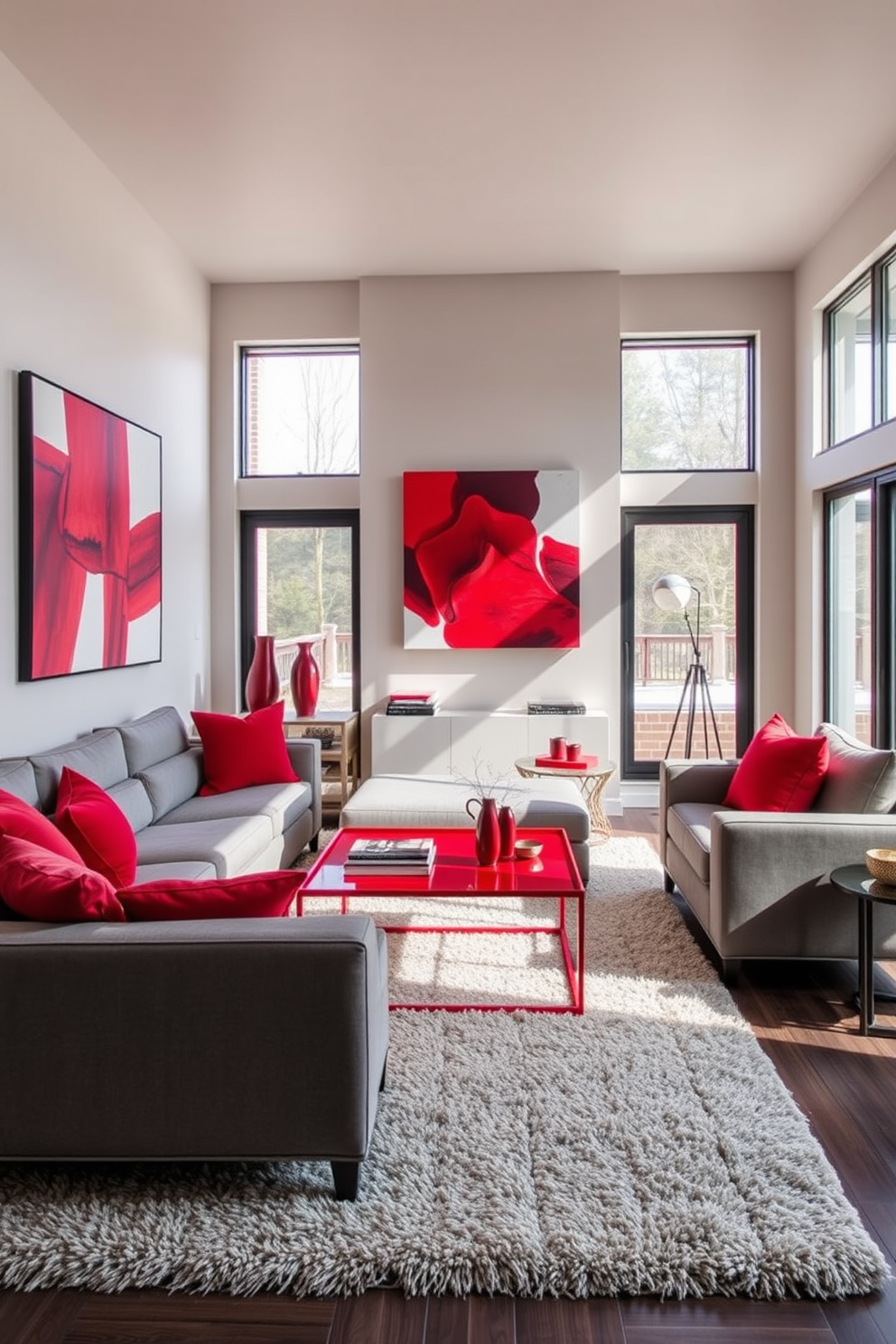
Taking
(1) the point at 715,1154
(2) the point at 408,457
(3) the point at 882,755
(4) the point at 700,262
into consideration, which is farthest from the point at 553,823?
(4) the point at 700,262

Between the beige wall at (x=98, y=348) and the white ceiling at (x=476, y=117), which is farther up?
the white ceiling at (x=476, y=117)

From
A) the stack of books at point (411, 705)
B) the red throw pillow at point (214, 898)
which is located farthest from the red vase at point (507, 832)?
the stack of books at point (411, 705)

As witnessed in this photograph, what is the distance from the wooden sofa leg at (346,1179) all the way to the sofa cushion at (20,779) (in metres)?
1.71

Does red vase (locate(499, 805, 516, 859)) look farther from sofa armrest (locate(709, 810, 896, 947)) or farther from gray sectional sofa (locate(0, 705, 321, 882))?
gray sectional sofa (locate(0, 705, 321, 882))

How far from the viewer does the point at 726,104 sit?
3949 mm

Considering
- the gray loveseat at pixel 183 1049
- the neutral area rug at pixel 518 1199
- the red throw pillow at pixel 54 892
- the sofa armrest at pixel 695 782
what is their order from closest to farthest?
1. the neutral area rug at pixel 518 1199
2. the gray loveseat at pixel 183 1049
3. the red throw pillow at pixel 54 892
4. the sofa armrest at pixel 695 782

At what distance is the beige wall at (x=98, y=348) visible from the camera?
3.59 m

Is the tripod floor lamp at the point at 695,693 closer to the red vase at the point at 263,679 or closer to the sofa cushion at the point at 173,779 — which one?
the red vase at the point at 263,679

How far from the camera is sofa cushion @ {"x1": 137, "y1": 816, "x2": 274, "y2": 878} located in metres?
3.38

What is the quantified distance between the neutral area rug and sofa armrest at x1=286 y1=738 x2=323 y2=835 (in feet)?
7.26

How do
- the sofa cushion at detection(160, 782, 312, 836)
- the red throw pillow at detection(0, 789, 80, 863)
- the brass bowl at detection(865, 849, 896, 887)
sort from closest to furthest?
the red throw pillow at detection(0, 789, 80, 863) < the brass bowl at detection(865, 849, 896, 887) < the sofa cushion at detection(160, 782, 312, 836)

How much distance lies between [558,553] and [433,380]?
134 cm

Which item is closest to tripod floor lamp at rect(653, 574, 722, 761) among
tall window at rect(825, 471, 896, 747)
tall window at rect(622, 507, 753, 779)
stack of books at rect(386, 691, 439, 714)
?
tall window at rect(622, 507, 753, 779)

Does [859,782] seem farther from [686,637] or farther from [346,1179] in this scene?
[686,637]
